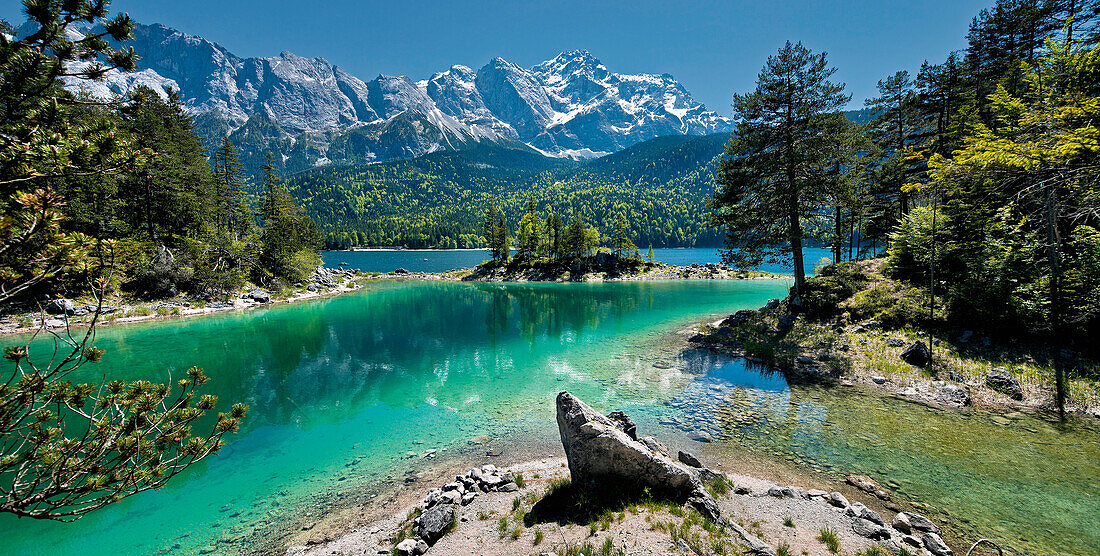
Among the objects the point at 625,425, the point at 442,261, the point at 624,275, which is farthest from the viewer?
the point at 442,261

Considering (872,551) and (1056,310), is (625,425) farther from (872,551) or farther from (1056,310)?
(1056,310)

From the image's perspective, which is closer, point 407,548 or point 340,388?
point 407,548

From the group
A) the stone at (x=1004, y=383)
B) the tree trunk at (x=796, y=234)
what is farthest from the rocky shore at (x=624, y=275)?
the stone at (x=1004, y=383)

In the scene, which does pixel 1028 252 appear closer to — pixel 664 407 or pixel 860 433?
pixel 860 433

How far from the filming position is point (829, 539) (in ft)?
25.0

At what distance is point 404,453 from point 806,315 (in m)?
21.9

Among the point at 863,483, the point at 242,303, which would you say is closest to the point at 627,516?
the point at 863,483

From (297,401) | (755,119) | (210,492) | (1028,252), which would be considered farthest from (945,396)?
(297,401)

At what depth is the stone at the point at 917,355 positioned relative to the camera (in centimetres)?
1591

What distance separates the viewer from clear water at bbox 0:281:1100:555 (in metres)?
9.16

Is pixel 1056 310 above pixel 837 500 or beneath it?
above

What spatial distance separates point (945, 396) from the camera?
14.1 metres

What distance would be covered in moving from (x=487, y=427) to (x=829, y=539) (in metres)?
10.1

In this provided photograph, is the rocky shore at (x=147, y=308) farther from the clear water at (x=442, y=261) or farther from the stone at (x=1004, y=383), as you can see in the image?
the clear water at (x=442, y=261)
